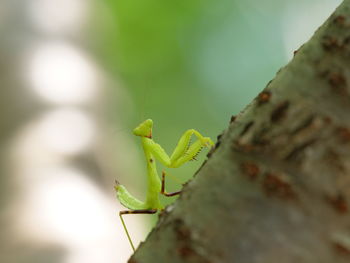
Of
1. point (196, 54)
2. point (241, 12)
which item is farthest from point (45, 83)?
point (241, 12)

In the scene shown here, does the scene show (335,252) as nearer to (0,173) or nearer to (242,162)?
(242,162)

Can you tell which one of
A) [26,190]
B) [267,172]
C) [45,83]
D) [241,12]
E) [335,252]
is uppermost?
[241,12]

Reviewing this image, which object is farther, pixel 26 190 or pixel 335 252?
pixel 26 190

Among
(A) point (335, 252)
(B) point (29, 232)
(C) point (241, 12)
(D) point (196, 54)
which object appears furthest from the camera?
(C) point (241, 12)

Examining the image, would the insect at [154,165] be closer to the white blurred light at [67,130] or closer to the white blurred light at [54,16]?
the white blurred light at [67,130]

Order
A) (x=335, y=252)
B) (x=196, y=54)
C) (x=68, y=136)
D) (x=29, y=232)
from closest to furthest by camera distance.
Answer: (x=335, y=252), (x=29, y=232), (x=68, y=136), (x=196, y=54)

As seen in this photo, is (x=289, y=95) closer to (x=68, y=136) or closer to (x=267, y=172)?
(x=267, y=172)

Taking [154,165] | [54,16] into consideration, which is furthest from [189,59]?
[154,165]

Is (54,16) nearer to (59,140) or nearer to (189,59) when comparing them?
(59,140)

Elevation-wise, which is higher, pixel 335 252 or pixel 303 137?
pixel 303 137
